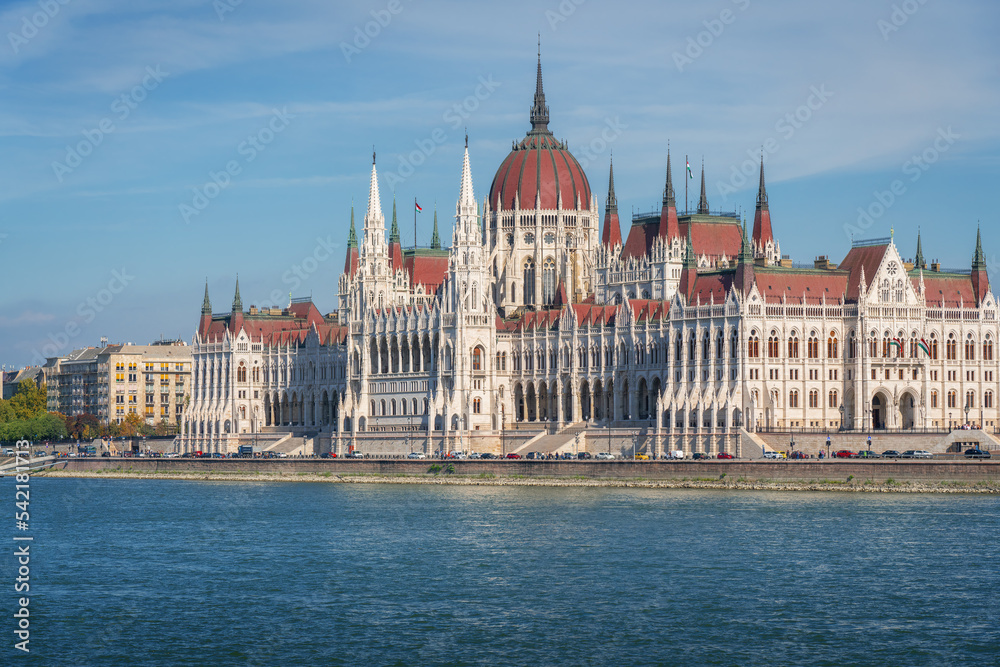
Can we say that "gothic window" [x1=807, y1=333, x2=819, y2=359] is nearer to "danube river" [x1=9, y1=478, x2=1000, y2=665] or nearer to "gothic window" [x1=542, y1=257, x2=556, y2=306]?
"danube river" [x1=9, y1=478, x2=1000, y2=665]

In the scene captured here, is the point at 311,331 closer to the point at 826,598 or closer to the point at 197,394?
the point at 197,394

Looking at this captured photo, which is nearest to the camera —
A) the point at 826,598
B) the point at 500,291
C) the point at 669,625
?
the point at 669,625

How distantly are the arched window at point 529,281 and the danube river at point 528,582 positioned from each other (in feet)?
201

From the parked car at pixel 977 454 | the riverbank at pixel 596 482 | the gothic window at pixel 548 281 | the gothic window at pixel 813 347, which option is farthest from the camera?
the gothic window at pixel 548 281

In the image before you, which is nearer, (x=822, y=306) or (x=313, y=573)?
(x=313, y=573)

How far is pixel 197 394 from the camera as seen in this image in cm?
18225

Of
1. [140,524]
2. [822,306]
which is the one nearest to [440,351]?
[822,306]

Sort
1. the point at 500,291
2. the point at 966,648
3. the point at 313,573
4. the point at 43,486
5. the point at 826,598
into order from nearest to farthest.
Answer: the point at 966,648
the point at 826,598
the point at 313,573
the point at 43,486
the point at 500,291

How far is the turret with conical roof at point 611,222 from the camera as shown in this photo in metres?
164

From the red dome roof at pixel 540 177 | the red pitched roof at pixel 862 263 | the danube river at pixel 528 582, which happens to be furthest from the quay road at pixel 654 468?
the red dome roof at pixel 540 177

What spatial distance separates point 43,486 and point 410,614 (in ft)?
277

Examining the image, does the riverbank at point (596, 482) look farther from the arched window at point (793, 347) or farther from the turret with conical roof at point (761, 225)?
the turret with conical roof at point (761, 225)

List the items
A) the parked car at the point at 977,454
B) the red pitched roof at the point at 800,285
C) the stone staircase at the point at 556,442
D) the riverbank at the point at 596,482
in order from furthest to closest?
the stone staircase at the point at 556,442 < the red pitched roof at the point at 800,285 < the parked car at the point at 977,454 < the riverbank at the point at 596,482

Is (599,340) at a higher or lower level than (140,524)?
higher
